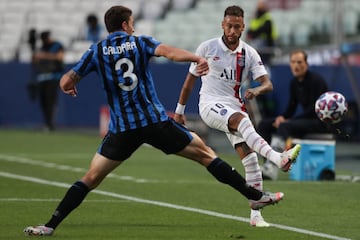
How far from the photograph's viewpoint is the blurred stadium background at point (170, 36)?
86.0 ft

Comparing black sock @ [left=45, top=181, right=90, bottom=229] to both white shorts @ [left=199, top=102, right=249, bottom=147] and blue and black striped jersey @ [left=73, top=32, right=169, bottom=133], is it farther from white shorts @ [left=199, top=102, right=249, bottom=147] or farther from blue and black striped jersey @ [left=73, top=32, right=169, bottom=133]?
white shorts @ [left=199, top=102, right=249, bottom=147]

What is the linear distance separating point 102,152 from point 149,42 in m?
1.00

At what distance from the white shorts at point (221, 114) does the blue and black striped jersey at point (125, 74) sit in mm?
1309

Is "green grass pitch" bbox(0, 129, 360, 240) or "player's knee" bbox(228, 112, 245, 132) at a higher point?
"player's knee" bbox(228, 112, 245, 132)

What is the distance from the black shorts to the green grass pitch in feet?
2.30

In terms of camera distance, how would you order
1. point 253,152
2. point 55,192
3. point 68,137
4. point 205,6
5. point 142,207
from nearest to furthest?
point 253,152 < point 142,207 < point 55,192 < point 68,137 < point 205,6

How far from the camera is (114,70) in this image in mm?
10148

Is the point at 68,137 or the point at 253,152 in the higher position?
the point at 253,152

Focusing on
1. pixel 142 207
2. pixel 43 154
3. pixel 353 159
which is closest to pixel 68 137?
pixel 43 154

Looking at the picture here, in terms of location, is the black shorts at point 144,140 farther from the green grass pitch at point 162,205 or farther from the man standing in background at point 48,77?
the man standing in background at point 48,77

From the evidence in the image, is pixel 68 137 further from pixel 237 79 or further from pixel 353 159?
pixel 237 79

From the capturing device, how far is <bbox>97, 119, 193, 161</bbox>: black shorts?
33.4 ft

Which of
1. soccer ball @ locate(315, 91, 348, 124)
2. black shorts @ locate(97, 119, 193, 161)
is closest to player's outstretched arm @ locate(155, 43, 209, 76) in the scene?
black shorts @ locate(97, 119, 193, 161)

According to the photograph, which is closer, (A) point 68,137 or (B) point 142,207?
(B) point 142,207
